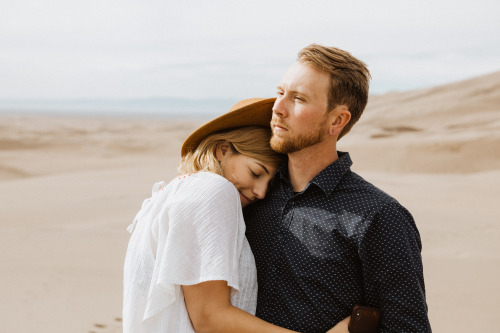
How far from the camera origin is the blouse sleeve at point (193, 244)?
2357mm

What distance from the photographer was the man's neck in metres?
2.84

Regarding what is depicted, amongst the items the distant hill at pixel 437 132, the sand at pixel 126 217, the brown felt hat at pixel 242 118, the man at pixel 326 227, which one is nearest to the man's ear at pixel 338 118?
the man at pixel 326 227

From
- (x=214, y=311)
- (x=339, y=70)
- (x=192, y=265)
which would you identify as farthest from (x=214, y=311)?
(x=339, y=70)

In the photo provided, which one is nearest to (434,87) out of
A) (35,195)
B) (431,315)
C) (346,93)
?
(35,195)

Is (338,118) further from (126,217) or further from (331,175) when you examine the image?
(126,217)

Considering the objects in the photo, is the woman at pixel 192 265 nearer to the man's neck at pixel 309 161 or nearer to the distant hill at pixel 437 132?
the man's neck at pixel 309 161

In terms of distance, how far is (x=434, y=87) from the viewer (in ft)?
128

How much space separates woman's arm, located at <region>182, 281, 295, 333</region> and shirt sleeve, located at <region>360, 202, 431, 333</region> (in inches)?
22.9

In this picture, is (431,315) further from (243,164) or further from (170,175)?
(170,175)

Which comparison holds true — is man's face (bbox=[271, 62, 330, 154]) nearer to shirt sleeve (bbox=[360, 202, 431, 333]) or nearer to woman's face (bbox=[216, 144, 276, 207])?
woman's face (bbox=[216, 144, 276, 207])

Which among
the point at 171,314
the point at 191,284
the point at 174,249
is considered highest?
the point at 174,249

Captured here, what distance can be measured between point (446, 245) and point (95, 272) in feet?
16.9

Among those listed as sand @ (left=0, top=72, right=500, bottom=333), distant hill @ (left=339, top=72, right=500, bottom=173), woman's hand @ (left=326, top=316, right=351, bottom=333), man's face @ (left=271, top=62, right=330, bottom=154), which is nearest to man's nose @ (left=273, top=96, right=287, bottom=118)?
man's face @ (left=271, top=62, right=330, bottom=154)

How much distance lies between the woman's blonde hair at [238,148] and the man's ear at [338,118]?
0.38 metres
